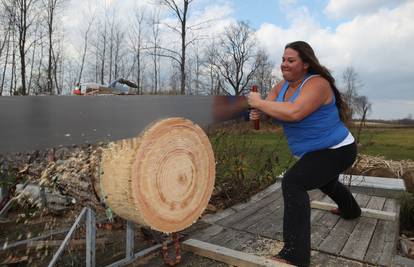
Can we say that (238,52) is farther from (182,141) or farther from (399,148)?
(182,141)

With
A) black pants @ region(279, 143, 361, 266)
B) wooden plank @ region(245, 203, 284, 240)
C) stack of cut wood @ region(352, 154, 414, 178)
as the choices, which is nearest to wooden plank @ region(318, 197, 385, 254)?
wooden plank @ region(245, 203, 284, 240)

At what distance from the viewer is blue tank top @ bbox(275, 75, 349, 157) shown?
2656 mm

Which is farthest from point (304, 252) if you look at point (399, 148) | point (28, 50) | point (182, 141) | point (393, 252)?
point (28, 50)

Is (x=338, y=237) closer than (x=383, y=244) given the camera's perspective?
No

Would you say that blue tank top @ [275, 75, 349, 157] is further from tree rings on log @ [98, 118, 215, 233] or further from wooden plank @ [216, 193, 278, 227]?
wooden plank @ [216, 193, 278, 227]

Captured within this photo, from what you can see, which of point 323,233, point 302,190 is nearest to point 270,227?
point 323,233

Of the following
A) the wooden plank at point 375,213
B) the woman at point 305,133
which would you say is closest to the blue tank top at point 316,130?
the woman at point 305,133

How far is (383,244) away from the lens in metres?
3.22

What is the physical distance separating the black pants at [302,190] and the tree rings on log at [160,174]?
2.08 feet

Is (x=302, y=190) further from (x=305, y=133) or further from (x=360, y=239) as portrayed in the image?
(x=360, y=239)

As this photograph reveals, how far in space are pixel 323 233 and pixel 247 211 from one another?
92 centimetres

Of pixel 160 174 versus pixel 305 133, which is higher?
pixel 305 133

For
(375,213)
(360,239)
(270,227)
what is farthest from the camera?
(375,213)

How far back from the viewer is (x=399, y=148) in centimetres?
1225
